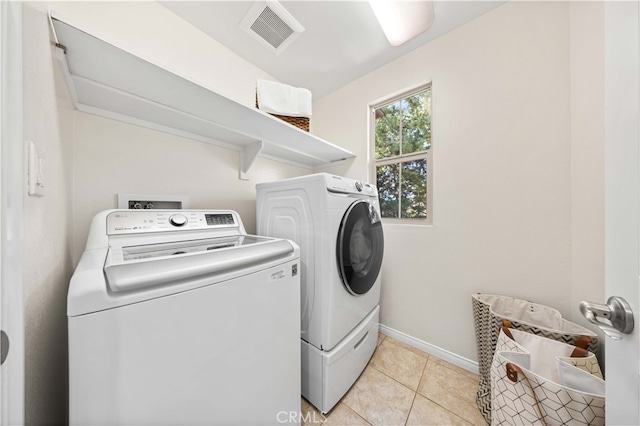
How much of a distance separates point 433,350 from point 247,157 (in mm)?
2204

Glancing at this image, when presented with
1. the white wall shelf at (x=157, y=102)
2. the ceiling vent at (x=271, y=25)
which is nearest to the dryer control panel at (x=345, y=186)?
the white wall shelf at (x=157, y=102)

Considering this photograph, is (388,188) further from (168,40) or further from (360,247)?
(168,40)

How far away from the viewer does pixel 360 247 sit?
1.31 m

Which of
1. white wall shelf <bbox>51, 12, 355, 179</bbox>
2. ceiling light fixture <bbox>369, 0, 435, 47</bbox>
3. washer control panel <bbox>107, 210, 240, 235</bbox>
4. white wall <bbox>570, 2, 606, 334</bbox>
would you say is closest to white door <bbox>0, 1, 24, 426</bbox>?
white wall shelf <bbox>51, 12, 355, 179</bbox>

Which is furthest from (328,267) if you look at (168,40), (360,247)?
(168,40)

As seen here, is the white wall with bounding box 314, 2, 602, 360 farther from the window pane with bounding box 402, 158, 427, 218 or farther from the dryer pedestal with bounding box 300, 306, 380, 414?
the dryer pedestal with bounding box 300, 306, 380, 414

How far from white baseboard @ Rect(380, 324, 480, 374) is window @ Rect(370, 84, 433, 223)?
1011mm

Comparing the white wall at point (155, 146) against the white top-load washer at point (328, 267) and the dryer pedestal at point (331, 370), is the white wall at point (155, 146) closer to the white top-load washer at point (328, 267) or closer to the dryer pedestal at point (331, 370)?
the white top-load washer at point (328, 267)

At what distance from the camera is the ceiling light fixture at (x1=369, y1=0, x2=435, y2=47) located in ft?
4.05

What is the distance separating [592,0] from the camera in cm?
99

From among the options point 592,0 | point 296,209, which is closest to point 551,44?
point 592,0

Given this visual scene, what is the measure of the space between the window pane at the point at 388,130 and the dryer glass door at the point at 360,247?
0.72 meters

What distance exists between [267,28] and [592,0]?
1.85m

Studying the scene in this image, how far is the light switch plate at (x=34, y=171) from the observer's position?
0.45 metres
